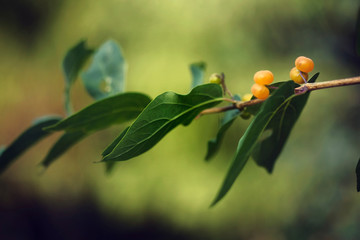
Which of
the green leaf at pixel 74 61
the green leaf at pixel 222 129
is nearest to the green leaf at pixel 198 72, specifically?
the green leaf at pixel 222 129

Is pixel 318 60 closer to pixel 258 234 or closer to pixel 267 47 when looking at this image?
pixel 267 47

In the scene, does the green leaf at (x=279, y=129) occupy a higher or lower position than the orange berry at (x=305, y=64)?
lower

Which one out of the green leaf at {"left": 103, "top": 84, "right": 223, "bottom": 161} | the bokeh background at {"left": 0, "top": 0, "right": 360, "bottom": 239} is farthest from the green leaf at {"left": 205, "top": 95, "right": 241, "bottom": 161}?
the bokeh background at {"left": 0, "top": 0, "right": 360, "bottom": 239}

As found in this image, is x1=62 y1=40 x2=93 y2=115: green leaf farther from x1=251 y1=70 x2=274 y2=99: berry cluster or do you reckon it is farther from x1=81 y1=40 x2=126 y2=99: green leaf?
x1=251 y1=70 x2=274 y2=99: berry cluster

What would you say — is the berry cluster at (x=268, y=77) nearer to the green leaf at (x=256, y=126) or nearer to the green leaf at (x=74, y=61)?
the green leaf at (x=256, y=126)

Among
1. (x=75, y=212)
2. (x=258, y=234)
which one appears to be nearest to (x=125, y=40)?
(x=75, y=212)
